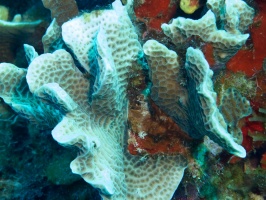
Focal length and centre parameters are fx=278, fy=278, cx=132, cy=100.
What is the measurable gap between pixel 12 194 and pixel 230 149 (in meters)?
2.72

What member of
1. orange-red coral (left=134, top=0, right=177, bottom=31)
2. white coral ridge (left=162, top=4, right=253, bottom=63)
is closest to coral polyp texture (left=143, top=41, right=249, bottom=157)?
white coral ridge (left=162, top=4, right=253, bottom=63)

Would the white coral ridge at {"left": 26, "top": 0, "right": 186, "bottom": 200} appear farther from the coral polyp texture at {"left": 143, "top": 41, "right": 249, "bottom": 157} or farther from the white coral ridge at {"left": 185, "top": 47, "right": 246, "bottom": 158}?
the white coral ridge at {"left": 185, "top": 47, "right": 246, "bottom": 158}

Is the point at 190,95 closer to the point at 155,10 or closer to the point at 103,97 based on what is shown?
the point at 103,97

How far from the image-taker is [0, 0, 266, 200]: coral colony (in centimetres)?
169

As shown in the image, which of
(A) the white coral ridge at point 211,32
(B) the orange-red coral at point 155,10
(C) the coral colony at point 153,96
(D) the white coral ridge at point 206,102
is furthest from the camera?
(B) the orange-red coral at point 155,10

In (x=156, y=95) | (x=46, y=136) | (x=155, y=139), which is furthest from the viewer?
(x=46, y=136)

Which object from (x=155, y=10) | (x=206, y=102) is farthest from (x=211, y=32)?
(x=155, y=10)

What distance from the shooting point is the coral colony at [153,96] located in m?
1.69

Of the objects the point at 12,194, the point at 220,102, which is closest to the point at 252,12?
the point at 220,102

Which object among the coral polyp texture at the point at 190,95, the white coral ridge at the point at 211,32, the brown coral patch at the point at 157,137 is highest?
the white coral ridge at the point at 211,32

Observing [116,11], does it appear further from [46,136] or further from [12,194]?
[12,194]

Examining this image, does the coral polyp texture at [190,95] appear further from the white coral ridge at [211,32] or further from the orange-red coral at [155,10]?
the orange-red coral at [155,10]

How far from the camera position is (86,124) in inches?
73.7


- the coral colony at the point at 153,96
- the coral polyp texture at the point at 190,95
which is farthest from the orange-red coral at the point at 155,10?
the coral polyp texture at the point at 190,95
